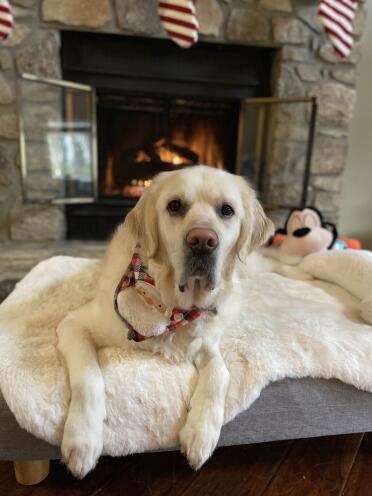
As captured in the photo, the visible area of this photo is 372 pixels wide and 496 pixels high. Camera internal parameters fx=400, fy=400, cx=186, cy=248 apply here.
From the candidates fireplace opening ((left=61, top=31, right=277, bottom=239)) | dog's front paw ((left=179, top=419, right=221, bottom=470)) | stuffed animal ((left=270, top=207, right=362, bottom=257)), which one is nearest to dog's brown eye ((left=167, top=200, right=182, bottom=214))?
dog's front paw ((left=179, top=419, right=221, bottom=470))

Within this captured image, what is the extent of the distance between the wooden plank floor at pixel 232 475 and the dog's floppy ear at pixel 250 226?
0.58 meters

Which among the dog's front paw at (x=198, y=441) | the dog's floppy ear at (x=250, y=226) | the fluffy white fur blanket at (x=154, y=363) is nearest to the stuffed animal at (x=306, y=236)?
the fluffy white fur blanket at (x=154, y=363)

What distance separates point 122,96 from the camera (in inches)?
102

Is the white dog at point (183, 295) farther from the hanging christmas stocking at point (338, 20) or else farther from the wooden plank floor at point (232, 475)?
the hanging christmas stocking at point (338, 20)

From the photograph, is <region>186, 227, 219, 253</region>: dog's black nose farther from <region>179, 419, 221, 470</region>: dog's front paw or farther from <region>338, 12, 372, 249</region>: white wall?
<region>338, 12, 372, 249</region>: white wall

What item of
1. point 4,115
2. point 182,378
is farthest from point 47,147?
point 182,378

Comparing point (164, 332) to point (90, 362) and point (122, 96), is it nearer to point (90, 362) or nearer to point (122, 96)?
point (90, 362)

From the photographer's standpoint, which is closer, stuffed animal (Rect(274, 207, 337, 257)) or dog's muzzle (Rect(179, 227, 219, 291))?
dog's muzzle (Rect(179, 227, 219, 291))

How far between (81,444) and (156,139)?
224 cm

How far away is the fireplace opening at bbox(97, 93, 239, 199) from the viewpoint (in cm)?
268

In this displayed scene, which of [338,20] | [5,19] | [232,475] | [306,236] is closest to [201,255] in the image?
[232,475]

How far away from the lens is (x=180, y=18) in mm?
2055

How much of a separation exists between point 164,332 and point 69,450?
351 millimetres

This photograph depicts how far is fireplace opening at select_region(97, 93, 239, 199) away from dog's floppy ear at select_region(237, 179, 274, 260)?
1.67m
